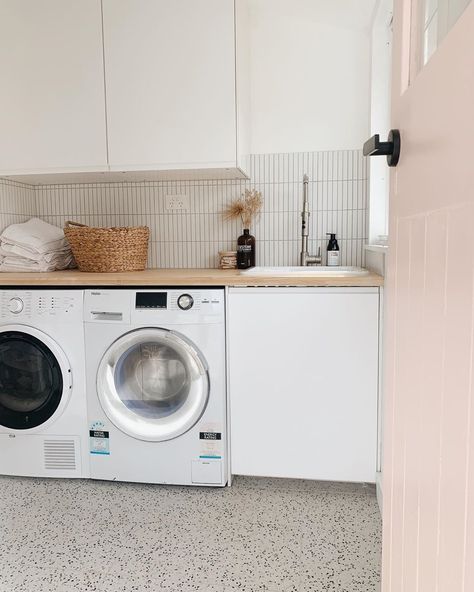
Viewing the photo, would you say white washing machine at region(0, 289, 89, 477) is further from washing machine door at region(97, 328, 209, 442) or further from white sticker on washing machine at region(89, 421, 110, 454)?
washing machine door at region(97, 328, 209, 442)

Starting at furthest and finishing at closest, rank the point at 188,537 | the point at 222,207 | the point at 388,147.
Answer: the point at 222,207
the point at 188,537
the point at 388,147

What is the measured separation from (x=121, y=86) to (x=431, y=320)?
2.07m

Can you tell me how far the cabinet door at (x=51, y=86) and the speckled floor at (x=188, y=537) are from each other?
155 cm

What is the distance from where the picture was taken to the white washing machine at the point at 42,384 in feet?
6.79

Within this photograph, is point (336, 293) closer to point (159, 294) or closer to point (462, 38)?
point (159, 294)

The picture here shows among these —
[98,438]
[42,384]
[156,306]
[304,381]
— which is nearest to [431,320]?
[304,381]

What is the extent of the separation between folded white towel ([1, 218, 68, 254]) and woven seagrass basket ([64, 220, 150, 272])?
148 millimetres

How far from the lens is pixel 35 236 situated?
7.96 ft

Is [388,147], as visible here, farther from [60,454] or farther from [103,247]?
[60,454]

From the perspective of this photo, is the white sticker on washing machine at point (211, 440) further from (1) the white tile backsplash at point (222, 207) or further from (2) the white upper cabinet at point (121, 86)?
(2) the white upper cabinet at point (121, 86)

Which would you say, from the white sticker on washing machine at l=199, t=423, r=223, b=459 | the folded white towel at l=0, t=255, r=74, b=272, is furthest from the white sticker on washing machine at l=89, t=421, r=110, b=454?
the folded white towel at l=0, t=255, r=74, b=272

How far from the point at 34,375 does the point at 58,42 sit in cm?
159

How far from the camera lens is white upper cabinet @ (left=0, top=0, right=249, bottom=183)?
217cm

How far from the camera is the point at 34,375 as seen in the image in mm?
2137
